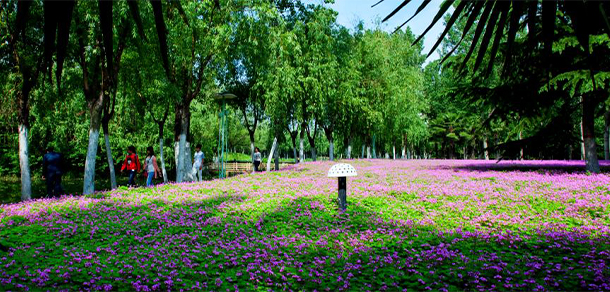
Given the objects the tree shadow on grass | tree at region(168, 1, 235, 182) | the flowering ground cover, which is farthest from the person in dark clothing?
the tree shadow on grass

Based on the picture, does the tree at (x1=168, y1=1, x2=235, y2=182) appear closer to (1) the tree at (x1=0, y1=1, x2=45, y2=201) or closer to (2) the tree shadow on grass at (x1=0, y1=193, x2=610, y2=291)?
(1) the tree at (x1=0, y1=1, x2=45, y2=201)

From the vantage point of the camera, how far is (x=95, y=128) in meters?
13.8

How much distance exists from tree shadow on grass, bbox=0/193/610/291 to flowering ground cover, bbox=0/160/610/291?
0.02 m

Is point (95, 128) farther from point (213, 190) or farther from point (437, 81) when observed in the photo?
point (437, 81)

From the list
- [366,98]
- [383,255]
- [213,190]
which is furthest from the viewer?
[366,98]

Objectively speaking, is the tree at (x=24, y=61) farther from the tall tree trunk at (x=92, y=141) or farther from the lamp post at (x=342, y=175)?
the lamp post at (x=342, y=175)

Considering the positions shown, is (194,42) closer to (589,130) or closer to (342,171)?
(342,171)

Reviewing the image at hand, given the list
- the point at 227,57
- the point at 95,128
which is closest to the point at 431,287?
the point at 95,128

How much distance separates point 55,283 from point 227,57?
1557 centimetres

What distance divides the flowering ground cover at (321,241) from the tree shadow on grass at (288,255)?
22 millimetres

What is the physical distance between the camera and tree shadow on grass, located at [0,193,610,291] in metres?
4.68

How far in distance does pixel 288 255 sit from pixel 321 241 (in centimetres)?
91

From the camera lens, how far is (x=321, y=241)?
6.51 metres

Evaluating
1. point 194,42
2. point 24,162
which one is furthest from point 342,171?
point 24,162
